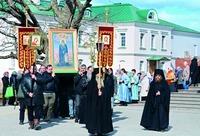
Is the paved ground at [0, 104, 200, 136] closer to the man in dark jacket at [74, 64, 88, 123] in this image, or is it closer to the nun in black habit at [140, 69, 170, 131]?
the nun in black habit at [140, 69, 170, 131]

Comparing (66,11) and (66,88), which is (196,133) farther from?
(66,11)

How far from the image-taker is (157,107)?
15203 millimetres

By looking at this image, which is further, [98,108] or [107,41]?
[107,41]

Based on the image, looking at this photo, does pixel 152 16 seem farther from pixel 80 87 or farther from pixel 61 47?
pixel 80 87

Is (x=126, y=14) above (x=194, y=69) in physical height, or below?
above

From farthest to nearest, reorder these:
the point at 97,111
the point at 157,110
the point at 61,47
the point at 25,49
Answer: the point at 61,47, the point at 25,49, the point at 157,110, the point at 97,111

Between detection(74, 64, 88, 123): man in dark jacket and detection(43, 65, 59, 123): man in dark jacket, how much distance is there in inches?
32.1

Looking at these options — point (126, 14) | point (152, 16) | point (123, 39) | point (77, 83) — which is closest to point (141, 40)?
point (123, 39)

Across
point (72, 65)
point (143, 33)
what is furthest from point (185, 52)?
point (72, 65)

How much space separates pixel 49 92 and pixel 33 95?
2.05m

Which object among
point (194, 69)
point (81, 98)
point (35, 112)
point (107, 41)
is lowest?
point (35, 112)

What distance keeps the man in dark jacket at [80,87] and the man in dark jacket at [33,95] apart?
197 centimetres

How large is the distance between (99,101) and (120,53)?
159ft

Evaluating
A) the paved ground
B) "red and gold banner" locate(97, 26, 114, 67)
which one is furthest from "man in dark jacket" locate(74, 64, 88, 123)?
"red and gold banner" locate(97, 26, 114, 67)
